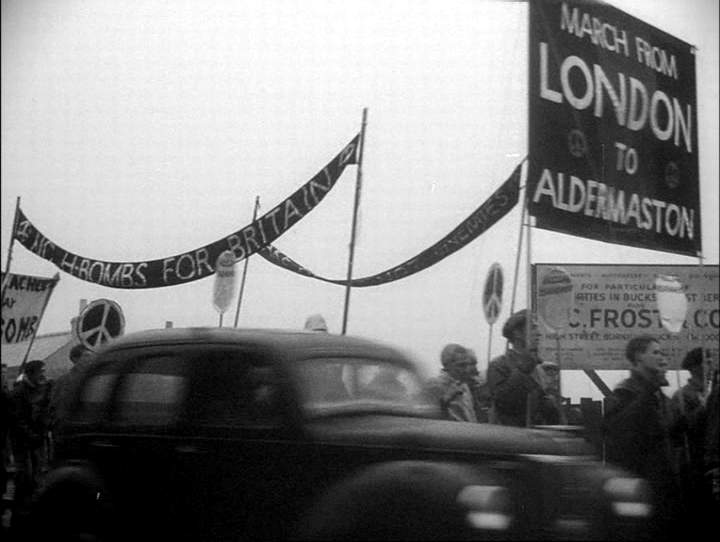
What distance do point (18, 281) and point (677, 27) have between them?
4100 mm

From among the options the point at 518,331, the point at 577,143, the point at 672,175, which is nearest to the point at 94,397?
the point at 518,331

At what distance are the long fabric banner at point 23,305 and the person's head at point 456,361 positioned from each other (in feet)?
7.65

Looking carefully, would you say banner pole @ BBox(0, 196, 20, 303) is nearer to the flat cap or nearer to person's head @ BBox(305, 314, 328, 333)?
person's head @ BBox(305, 314, 328, 333)

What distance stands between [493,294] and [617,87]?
4.75 ft

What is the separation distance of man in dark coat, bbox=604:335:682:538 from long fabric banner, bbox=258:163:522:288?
1202 mm

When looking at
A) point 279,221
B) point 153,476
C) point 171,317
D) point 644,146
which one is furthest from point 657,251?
point 153,476

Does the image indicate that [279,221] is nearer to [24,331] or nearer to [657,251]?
[24,331]

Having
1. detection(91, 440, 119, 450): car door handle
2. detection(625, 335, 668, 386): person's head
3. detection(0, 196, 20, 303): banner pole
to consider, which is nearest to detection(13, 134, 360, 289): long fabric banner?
detection(0, 196, 20, 303): banner pole

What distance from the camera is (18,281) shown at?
6477mm

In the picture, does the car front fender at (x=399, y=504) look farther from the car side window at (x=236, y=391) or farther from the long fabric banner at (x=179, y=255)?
the long fabric banner at (x=179, y=255)

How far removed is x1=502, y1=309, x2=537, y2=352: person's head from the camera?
6062mm

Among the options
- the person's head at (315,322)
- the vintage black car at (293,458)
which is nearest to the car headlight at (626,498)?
the vintage black car at (293,458)

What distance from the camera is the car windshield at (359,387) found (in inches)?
175

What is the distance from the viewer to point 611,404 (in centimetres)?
591
